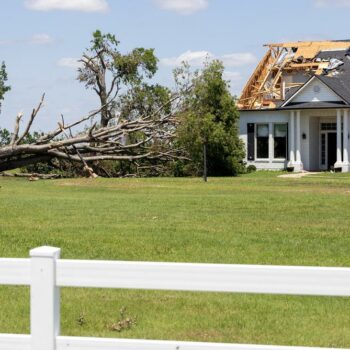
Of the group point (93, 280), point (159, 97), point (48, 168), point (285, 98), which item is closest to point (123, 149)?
point (48, 168)

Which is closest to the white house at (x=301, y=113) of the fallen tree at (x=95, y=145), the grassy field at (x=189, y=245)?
the fallen tree at (x=95, y=145)

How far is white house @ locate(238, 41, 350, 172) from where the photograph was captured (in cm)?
4381

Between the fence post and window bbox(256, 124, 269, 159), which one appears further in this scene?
window bbox(256, 124, 269, 159)

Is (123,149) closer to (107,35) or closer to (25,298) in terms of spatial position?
(107,35)

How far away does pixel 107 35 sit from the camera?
4547 centimetres

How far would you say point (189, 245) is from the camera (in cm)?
1281

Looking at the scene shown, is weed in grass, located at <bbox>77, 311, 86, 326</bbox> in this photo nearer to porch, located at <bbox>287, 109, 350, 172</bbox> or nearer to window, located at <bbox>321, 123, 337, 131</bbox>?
porch, located at <bbox>287, 109, 350, 172</bbox>

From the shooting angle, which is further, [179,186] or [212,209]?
[179,186]

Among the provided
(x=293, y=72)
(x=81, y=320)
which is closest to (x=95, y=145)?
(x=293, y=72)

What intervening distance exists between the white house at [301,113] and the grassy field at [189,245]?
18519 mm

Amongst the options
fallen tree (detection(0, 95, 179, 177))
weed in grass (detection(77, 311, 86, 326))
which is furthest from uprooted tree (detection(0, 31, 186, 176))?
weed in grass (detection(77, 311, 86, 326))

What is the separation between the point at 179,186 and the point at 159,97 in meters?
16.9

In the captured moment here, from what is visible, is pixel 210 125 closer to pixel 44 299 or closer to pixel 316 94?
pixel 316 94

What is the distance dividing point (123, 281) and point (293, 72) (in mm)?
44991
